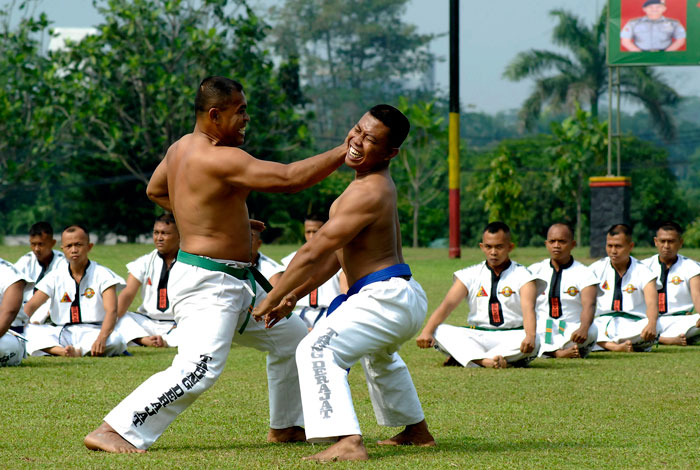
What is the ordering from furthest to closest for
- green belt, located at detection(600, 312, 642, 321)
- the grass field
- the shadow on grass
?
green belt, located at detection(600, 312, 642, 321)
the shadow on grass
the grass field

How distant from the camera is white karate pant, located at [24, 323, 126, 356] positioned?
31.7 ft

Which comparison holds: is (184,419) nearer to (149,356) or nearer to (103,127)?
(149,356)

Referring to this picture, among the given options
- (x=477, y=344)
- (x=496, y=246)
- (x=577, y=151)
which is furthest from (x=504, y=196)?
(x=477, y=344)

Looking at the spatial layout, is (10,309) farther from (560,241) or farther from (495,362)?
(560,241)

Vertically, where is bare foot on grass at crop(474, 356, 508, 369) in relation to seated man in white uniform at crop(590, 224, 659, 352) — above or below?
below

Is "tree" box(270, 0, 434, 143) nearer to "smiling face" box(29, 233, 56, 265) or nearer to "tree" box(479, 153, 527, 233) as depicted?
"tree" box(479, 153, 527, 233)

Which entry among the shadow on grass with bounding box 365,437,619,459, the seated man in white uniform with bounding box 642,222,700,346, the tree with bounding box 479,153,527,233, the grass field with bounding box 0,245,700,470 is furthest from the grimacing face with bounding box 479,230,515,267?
the tree with bounding box 479,153,527,233

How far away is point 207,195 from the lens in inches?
207

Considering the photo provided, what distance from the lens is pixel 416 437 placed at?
5.33 m

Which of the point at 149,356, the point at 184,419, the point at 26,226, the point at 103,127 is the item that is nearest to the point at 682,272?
the point at 149,356

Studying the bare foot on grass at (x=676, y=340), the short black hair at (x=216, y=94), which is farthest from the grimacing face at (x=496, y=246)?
the short black hair at (x=216, y=94)

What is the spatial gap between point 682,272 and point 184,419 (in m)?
6.79

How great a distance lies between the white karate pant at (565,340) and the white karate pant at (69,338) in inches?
161

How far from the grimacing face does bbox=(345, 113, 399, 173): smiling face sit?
13.1 ft
